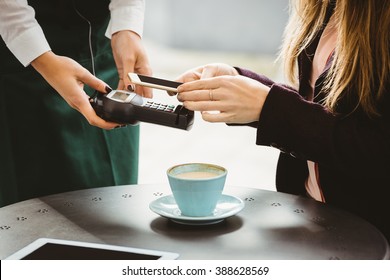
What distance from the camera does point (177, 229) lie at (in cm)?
103

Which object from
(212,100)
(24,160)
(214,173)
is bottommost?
(24,160)

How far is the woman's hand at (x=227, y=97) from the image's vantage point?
1.16 m

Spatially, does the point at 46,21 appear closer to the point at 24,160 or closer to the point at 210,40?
the point at 24,160

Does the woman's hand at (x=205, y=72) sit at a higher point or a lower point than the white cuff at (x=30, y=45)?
lower

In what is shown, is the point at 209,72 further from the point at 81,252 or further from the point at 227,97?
the point at 81,252

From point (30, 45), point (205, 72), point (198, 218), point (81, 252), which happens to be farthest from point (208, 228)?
point (30, 45)

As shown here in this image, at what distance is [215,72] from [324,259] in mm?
589

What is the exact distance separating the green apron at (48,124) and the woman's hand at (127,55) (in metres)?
0.11

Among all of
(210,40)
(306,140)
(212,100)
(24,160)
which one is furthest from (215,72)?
(210,40)

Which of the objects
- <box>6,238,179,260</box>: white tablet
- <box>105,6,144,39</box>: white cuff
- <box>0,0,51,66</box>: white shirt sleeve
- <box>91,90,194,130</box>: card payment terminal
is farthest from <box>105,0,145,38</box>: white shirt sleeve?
<box>6,238,179,260</box>: white tablet

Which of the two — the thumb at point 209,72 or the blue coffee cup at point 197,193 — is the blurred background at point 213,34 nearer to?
the thumb at point 209,72

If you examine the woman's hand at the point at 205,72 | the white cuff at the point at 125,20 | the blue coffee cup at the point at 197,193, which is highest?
the white cuff at the point at 125,20

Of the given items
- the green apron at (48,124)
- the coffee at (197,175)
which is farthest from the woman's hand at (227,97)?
the green apron at (48,124)

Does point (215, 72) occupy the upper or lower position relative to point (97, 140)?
upper
